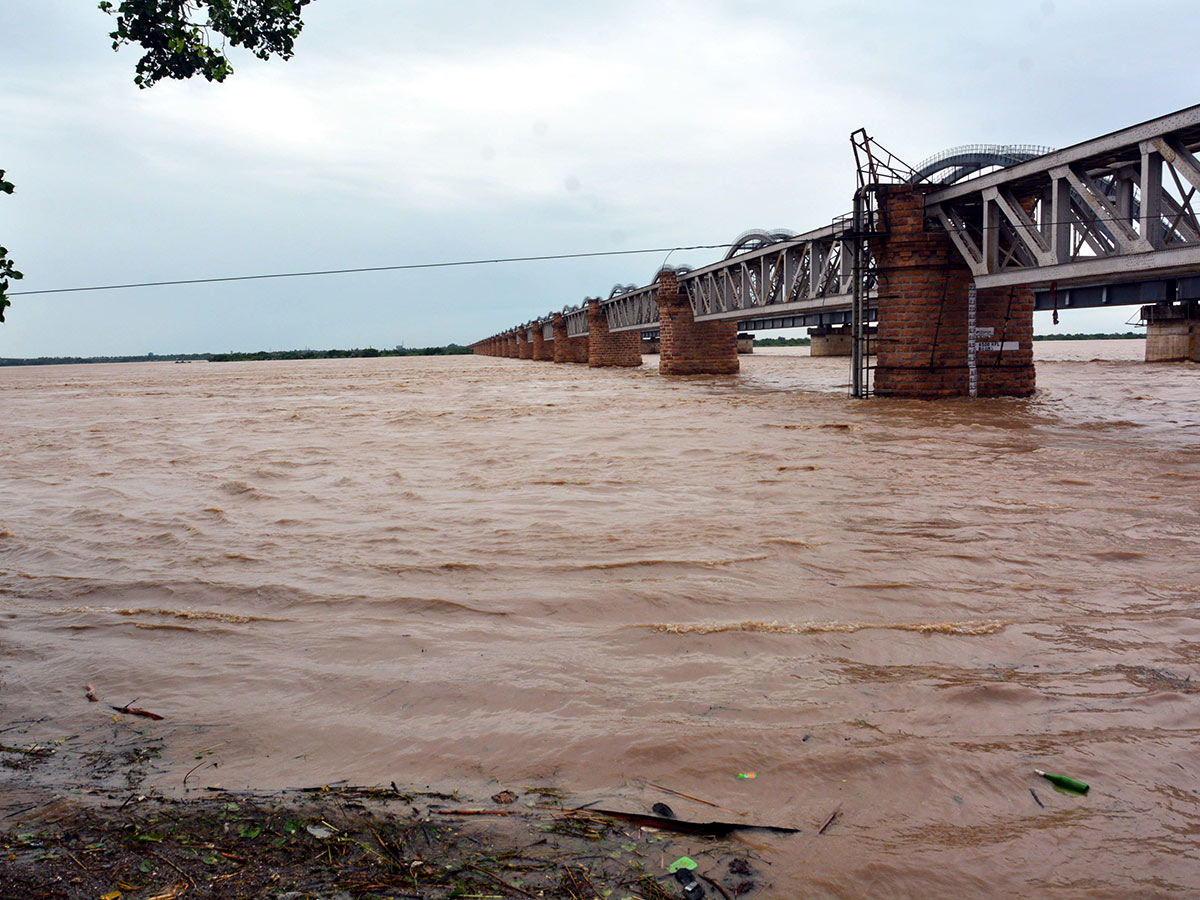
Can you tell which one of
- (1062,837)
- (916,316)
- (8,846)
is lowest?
(1062,837)

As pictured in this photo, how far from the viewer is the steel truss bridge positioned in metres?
9.95

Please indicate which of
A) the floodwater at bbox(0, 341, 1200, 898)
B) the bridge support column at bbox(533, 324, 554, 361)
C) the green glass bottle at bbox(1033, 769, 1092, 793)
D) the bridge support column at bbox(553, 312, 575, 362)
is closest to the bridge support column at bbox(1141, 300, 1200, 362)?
the floodwater at bbox(0, 341, 1200, 898)

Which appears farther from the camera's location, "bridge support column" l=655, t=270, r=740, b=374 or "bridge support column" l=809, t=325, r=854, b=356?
"bridge support column" l=809, t=325, r=854, b=356

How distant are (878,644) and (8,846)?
3173 mm

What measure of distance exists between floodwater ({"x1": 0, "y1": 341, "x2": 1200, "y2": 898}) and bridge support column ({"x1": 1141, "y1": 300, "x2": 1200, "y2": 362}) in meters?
38.8

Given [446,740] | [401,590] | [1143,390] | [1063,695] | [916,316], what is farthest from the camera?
[1143,390]

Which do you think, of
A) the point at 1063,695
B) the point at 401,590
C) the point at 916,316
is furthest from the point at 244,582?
the point at 916,316

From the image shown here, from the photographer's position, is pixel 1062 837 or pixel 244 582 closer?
pixel 1062 837

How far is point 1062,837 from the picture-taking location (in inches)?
83.7

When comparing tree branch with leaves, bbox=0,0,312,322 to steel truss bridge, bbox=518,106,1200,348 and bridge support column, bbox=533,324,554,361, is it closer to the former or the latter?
steel truss bridge, bbox=518,106,1200,348

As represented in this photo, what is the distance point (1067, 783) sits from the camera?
2365 millimetres

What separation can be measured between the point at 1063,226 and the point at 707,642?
37.6ft

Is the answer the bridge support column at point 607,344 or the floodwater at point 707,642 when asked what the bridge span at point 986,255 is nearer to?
the floodwater at point 707,642

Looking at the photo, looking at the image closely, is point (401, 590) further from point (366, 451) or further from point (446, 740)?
point (366, 451)
